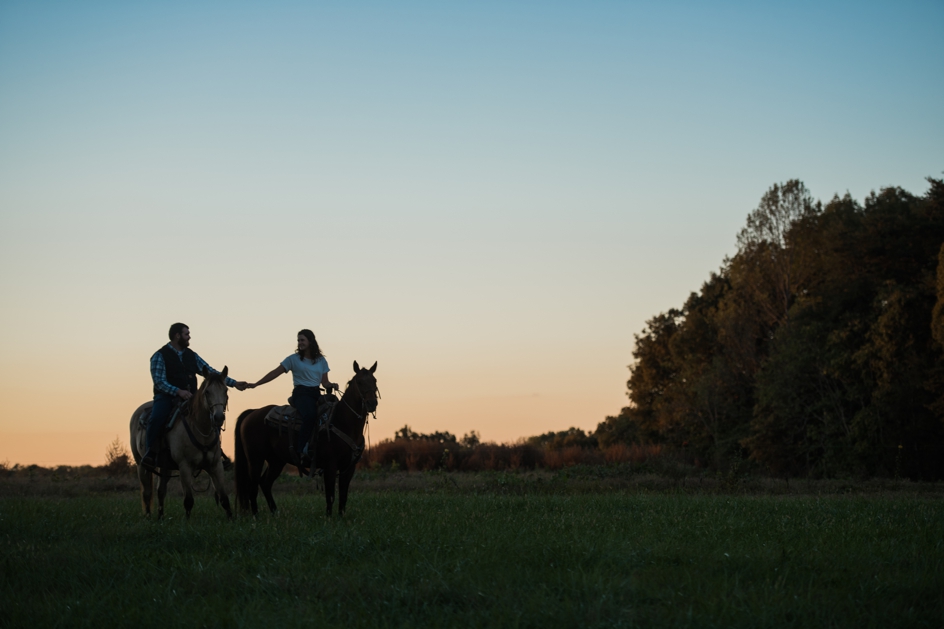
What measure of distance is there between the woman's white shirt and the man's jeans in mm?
1848

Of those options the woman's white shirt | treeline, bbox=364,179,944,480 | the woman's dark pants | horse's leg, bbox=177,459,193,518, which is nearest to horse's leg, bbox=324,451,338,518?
the woman's dark pants

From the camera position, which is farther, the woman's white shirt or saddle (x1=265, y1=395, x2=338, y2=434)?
the woman's white shirt

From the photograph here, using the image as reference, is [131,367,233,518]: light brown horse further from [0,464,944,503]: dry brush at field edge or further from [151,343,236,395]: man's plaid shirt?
[0,464,944,503]: dry brush at field edge

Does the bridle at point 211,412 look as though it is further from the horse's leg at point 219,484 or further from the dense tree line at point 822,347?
the dense tree line at point 822,347

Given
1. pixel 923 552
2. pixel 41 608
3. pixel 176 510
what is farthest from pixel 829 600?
pixel 176 510

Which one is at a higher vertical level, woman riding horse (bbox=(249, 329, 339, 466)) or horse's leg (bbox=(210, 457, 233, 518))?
woman riding horse (bbox=(249, 329, 339, 466))

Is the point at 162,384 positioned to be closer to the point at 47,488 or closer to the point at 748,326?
the point at 47,488

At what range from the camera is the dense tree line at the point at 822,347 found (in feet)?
123

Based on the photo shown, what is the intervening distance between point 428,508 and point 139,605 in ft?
24.6

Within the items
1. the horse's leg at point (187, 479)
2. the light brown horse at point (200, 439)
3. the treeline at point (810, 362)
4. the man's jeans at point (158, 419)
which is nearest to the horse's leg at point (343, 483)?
the light brown horse at point (200, 439)

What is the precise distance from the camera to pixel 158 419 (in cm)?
1280

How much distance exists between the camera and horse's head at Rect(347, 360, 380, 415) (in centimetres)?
1295

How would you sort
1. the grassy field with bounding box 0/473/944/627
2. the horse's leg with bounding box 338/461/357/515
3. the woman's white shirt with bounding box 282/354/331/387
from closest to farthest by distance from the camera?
the grassy field with bounding box 0/473/944/627 < the horse's leg with bounding box 338/461/357/515 < the woman's white shirt with bounding box 282/354/331/387

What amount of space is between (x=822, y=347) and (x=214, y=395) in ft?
122
